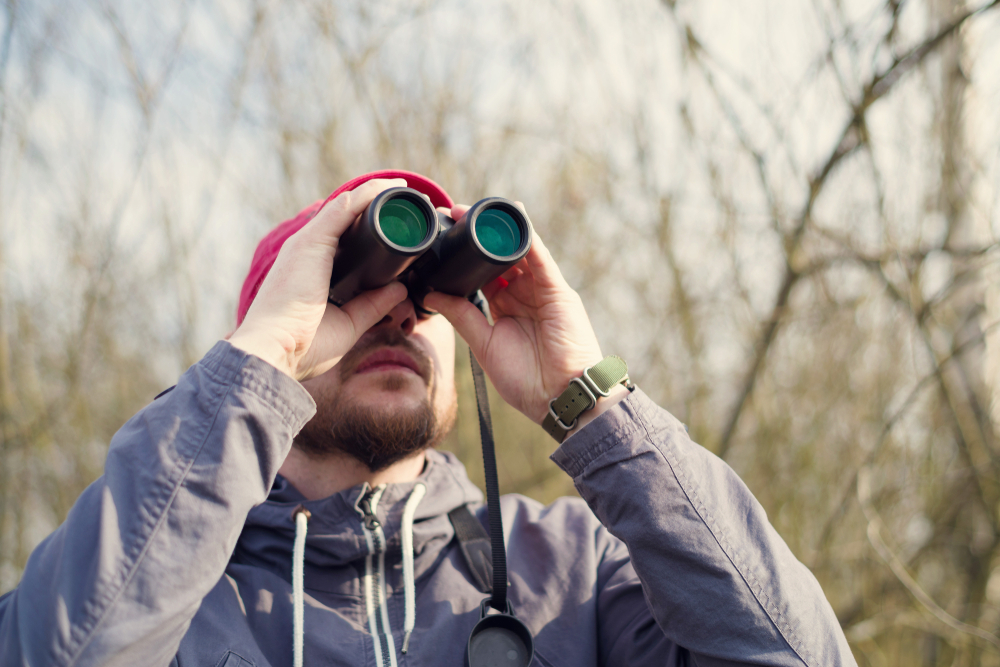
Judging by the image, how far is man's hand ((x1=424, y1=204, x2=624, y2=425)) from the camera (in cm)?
128

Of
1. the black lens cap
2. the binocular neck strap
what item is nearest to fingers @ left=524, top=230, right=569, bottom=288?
the binocular neck strap

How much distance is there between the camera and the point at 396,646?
1.22 metres

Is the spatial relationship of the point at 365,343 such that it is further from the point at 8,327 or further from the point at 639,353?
the point at 8,327

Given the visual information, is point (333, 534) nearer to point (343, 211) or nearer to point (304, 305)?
point (304, 305)

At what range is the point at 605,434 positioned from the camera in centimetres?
111

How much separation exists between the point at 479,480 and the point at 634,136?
2.45m

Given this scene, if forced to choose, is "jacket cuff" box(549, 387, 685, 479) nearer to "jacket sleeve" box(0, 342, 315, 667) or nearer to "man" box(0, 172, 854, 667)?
"man" box(0, 172, 854, 667)

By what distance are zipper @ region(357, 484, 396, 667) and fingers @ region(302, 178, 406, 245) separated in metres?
0.62

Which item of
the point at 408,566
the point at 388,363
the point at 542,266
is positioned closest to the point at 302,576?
the point at 408,566

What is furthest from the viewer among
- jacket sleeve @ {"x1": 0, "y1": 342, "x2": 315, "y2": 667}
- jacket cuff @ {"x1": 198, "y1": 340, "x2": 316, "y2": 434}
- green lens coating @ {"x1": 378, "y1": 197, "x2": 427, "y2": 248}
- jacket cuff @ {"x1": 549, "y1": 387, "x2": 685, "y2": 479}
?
green lens coating @ {"x1": 378, "y1": 197, "x2": 427, "y2": 248}

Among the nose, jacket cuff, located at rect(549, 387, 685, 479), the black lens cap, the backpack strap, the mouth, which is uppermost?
the nose

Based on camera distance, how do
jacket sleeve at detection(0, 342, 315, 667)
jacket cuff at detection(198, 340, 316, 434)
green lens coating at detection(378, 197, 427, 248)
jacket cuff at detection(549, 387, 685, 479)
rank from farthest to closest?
green lens coating at detection(378, 197, 427, 248)
jacket cuff at detection(549, 387, 685, 479)
jacket cuff at detection(198, 340, 316, 434)
jacket sleeve at detection(0, 342, 315, 667)

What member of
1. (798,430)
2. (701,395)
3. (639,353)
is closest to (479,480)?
(639,353)

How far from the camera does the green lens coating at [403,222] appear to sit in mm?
1243
